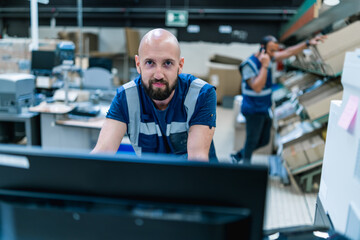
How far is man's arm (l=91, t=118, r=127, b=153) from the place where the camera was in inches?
51.9

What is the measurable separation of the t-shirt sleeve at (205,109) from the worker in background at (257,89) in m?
1.99

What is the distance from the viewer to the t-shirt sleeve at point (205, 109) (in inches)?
56.3

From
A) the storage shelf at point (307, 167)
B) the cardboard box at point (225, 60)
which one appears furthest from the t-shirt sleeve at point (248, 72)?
the cardboard box at point (225, 60)

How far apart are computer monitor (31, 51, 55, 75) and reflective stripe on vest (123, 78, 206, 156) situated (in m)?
2.69

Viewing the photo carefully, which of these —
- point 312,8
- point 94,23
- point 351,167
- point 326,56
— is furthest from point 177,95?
point 94,23

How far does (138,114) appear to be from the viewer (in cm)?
145

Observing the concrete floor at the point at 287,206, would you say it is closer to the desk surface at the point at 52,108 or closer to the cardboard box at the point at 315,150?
the cardboard box at the point at 315,150

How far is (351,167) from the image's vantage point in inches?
36.4

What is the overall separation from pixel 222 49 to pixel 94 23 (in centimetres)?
407

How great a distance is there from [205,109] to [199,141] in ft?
0.54

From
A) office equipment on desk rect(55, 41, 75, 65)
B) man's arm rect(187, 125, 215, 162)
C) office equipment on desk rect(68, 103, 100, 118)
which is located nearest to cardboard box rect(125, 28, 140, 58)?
office equipment on desk rect(55, 41, 75, 65)

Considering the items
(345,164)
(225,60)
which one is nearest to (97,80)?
(345,164)

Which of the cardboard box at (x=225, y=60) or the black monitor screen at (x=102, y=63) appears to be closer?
the black monitor screen at (x=102, y=63)

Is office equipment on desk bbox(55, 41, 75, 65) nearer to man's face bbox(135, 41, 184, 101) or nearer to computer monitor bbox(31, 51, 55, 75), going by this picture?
computer monitor bbox(31, 51, 55, 75)
